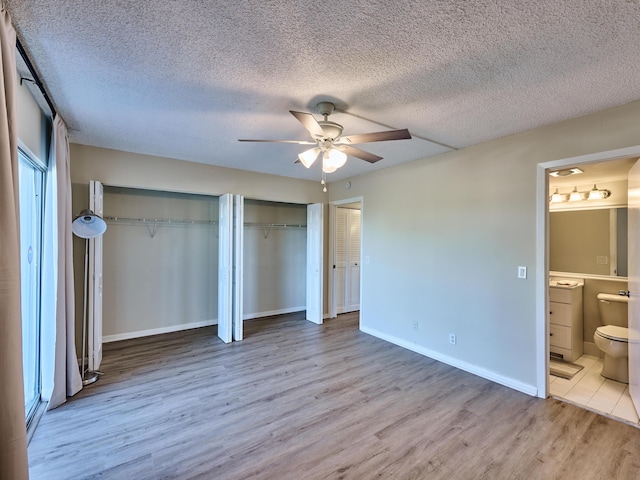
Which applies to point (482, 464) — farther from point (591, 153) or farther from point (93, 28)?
point (93, 28)

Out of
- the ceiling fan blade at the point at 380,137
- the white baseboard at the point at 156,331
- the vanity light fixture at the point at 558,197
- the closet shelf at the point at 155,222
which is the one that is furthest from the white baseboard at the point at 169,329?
the vanity light fixture at the point at 558,197

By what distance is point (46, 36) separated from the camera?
160 cm

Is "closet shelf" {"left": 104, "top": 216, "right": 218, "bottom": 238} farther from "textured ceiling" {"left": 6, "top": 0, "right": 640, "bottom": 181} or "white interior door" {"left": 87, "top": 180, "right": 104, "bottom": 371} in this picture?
"textured ceiling" {"left": 6, "top": 0, "right": 640, "bottom": 181}

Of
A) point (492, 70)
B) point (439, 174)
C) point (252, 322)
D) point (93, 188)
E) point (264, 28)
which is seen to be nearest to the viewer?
point (264, 28)

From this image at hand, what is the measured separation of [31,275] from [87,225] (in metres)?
0.62

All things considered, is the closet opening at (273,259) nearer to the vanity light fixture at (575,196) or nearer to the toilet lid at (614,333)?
the vanity light fixture at (575,196)

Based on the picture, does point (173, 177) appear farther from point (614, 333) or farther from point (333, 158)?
point (614, 333)

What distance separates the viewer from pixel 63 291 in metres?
2.65

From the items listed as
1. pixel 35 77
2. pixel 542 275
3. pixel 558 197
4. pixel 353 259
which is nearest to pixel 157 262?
pixel 35 77

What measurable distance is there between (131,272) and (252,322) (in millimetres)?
2032

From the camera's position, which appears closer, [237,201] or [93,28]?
[93,28]

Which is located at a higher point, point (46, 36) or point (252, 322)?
point (46, 36)

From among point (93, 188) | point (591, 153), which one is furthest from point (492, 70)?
point (93, 188)

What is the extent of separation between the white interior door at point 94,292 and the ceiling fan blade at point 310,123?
8.66 feet
